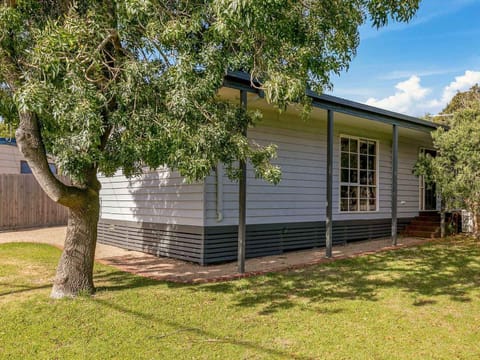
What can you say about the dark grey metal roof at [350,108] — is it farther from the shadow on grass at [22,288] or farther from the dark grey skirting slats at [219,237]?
the shadow on grass at [22,288]

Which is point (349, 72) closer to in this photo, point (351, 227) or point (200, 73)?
point (200, 73)

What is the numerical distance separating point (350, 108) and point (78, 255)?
6301 millimetres

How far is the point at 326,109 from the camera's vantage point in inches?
326

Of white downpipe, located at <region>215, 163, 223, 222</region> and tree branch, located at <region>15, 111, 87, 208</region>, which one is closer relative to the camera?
tree branch, located at <region>15, 111, 87, 208</region>

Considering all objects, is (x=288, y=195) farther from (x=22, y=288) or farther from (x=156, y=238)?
(x=22, y=288)

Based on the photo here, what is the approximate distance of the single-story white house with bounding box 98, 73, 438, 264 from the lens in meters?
7.71

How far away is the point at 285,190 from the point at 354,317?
467 cm

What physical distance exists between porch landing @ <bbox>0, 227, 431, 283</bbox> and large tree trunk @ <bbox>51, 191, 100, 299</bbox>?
1.39 meters

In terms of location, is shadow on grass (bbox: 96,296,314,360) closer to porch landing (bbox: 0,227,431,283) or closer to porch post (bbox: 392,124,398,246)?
porch landing (bbox: 0,227,431,283)

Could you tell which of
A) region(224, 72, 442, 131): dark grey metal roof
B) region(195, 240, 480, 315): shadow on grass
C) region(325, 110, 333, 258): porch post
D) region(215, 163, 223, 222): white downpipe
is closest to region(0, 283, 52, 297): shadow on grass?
region(195, 240, 480, 315): shadow on grass

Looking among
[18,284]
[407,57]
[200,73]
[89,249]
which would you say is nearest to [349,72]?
[200,73]

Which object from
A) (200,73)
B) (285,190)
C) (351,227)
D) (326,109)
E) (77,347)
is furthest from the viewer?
(351,227)

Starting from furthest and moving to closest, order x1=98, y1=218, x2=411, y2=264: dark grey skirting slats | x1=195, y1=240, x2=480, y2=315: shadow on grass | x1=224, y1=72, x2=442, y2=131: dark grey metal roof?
x1=98, y1=218, x2=411, y2=264: dark grey skirting slats
x1=224, y1=72, x2=442, y2=131: dark grey metal roof
x1=195, y1=240, x2=480, y2=315: shadow on grass

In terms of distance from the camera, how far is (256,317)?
456 cm
